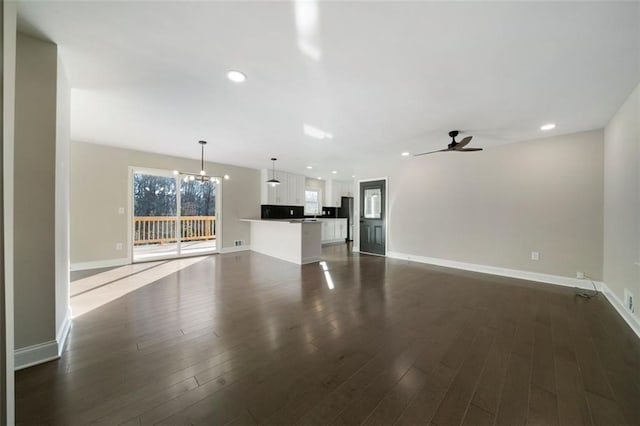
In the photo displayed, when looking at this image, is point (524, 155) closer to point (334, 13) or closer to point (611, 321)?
point (611, 321)

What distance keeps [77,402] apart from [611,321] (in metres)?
4.75

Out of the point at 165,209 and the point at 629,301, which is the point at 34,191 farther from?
the point at 629,301

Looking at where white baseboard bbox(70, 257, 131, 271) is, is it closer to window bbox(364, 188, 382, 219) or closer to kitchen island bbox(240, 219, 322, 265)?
kitchen island bbox(240, 219, 322, 265)

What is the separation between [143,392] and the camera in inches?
57.2

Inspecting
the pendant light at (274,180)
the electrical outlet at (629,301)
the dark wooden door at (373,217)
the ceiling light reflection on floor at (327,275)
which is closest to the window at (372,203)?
the dark wooden door at (373,217)

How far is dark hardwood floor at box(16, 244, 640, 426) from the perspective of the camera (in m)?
1.32

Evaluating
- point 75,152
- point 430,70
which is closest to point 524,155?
point 430,70

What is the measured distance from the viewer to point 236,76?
2.14 meters

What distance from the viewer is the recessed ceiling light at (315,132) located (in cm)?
346

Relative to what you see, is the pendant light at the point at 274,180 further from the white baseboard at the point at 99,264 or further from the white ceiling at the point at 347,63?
the white baseboard at the point at 99,264

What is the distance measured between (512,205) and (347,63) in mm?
4071

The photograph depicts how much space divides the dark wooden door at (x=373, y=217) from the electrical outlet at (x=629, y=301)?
12.6ft

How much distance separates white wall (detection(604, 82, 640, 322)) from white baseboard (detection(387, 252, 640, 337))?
94 millimetres

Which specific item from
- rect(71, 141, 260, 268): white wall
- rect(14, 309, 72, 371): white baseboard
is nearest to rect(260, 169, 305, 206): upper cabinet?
rect(71, 141, 260, 268): white wall
